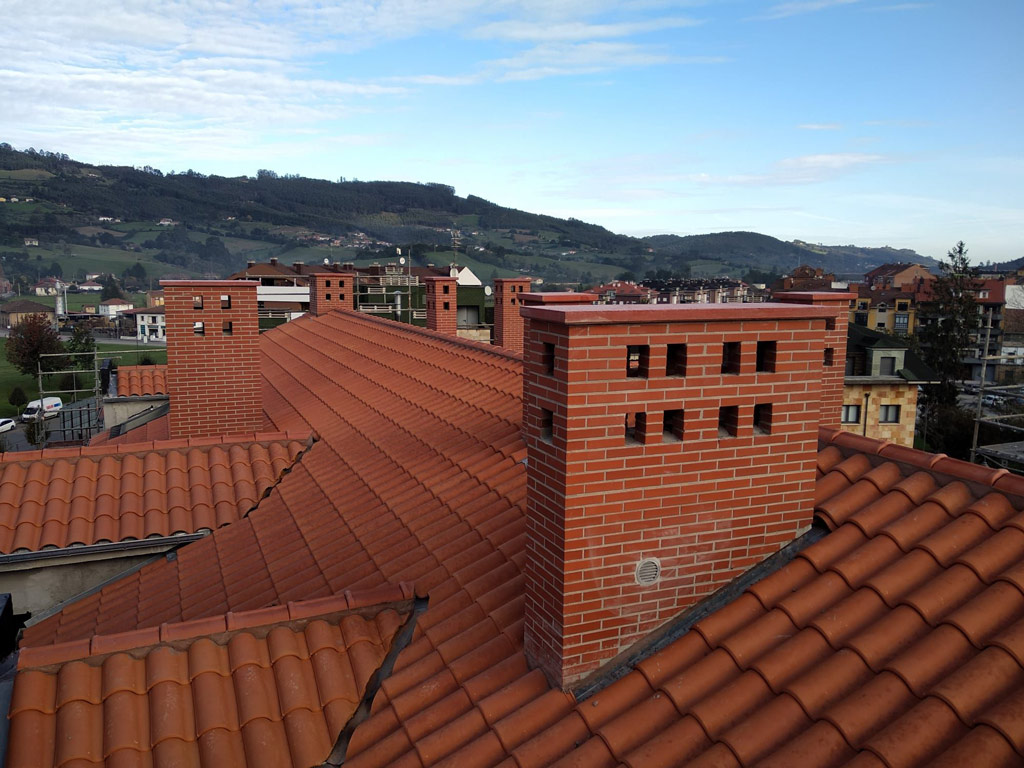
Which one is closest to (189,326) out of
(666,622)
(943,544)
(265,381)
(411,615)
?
(265,381)

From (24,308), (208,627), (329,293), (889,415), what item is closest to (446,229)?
(24,308)

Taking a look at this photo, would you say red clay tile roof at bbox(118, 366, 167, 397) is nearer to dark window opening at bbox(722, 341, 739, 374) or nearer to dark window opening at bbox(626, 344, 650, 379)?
dark window opening at bbox(626, 344, 650, 379)

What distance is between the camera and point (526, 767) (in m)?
3.32

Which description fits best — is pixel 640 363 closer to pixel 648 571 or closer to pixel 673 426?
pixel 673 426

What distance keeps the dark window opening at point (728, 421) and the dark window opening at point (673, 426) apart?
26 centimetres

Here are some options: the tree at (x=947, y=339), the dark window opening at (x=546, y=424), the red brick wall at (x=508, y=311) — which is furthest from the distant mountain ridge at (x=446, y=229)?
the dark window opening at (x=546, y=424)

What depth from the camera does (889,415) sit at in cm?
3228

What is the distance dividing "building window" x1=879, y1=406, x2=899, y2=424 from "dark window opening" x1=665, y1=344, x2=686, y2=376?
32.0 meters

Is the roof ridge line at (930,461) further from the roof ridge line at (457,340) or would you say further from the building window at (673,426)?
the roof ridge line at (457,340)

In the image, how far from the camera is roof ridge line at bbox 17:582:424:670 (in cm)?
414

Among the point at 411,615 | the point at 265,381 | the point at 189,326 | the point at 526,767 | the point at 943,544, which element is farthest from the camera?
the point at 265,381

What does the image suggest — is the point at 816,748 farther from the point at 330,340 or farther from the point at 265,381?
the point at 330,340

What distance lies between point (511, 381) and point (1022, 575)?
605cm

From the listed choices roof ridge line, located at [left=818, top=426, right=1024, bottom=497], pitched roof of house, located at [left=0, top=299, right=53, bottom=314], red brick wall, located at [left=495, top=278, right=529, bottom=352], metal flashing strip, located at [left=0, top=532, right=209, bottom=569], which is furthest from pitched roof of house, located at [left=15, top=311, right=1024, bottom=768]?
pitched roof of house, located at [left=0, top=299, right=53, bottom=314]
